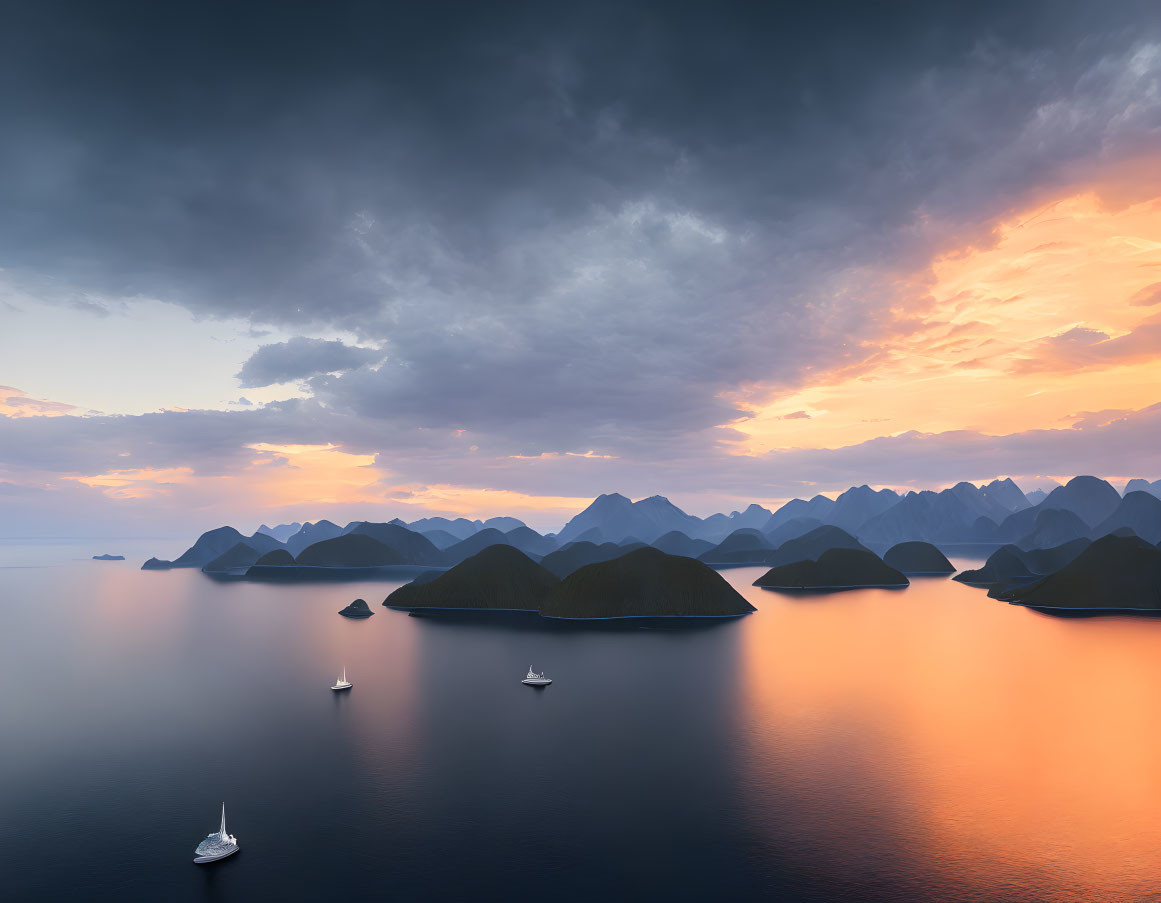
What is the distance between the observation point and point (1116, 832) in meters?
59.1

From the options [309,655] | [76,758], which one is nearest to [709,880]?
[76,758]

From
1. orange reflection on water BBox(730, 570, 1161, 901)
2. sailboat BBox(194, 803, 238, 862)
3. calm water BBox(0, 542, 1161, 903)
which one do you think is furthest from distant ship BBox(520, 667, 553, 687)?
sailboat BBox(194, 803, 238, 862)

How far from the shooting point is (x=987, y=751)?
8288 cm

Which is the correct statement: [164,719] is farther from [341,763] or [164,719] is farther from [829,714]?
[829,714]

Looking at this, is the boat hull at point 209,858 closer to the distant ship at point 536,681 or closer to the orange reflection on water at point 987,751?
the orange reflection on water at point 987,751

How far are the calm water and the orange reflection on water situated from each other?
1.46 feet

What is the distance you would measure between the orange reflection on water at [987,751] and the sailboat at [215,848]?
4655 centimetres

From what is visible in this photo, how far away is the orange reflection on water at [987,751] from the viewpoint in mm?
54406

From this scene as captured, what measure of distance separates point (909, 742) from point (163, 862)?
284ft

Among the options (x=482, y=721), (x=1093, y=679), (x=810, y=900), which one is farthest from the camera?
(x=1093, y=679)

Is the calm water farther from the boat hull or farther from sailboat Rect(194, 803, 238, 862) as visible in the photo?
sailboat Rect(194, 803, 238, 862)

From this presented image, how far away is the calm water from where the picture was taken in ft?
163

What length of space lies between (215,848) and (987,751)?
292 ft

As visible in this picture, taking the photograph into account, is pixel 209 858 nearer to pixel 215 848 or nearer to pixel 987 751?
pixel 215 848
